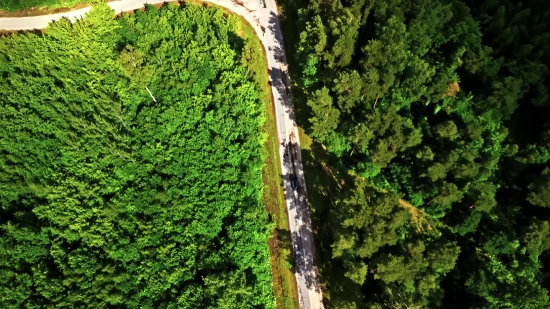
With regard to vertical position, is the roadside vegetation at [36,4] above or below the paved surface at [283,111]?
above

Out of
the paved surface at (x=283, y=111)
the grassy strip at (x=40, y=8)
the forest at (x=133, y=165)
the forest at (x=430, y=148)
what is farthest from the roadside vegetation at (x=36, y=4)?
the forest at (x=430, y=148)

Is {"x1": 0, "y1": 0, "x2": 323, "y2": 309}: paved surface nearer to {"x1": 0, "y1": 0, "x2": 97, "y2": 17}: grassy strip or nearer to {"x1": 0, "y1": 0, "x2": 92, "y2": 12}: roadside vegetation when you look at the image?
{"x1": 0, "y1": 0, "x2": 97, "y2": 17}: grassy strip

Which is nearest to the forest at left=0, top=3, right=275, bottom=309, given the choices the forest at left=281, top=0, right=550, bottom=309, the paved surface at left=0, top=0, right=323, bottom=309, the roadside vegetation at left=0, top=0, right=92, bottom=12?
the paved surface at left=0, top=0, right=323, bottom=309

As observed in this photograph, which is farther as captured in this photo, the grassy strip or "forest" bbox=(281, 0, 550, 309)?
the grassy strip

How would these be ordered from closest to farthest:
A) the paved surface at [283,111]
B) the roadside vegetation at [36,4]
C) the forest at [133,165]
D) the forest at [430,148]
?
the forest at [430,148], the forest at [133,165], the paved surface at [283,111], the roadside vegetation at [36,4]

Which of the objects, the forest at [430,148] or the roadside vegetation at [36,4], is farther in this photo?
the roadside vegetation at [36,4]

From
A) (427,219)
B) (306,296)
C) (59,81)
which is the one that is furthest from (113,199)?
(427,219)

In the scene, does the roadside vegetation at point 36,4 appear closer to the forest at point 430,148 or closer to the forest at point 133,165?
the forest at point 133,165

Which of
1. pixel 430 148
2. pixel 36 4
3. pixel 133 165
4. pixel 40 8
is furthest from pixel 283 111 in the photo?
pixel 36 4
